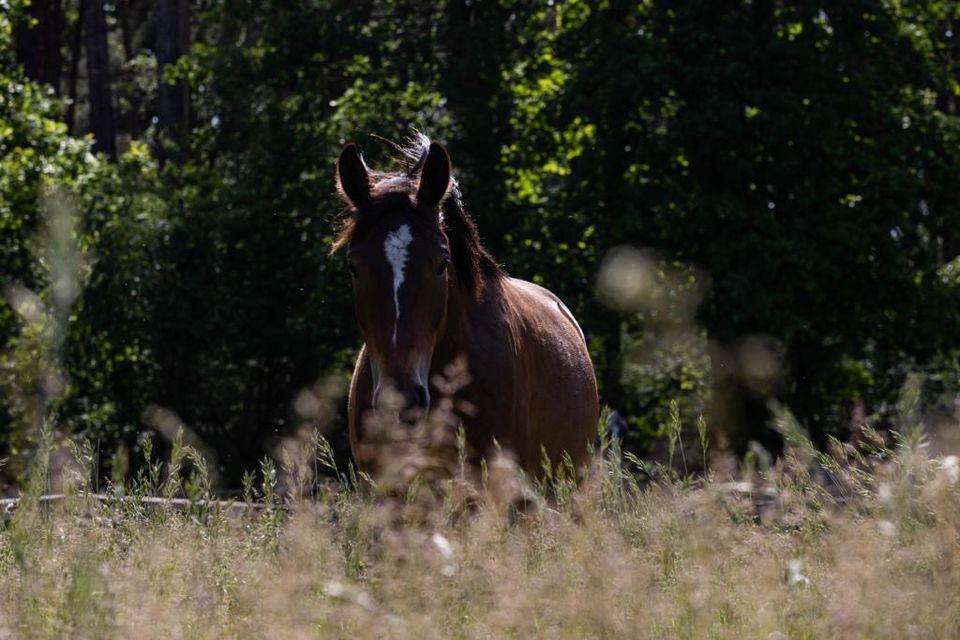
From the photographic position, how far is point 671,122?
73.5 feet

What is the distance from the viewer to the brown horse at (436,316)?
684 centimetres

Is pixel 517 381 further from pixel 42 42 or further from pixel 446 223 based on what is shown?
pixel 42 42

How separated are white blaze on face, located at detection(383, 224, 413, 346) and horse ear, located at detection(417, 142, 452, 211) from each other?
0.52 meters

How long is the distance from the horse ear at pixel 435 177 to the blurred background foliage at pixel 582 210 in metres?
12.9

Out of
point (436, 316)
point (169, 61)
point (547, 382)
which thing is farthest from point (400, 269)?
point (169, 61)

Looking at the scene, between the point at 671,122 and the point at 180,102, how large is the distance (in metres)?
10.5

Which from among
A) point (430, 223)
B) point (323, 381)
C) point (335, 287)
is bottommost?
point (323, 381)

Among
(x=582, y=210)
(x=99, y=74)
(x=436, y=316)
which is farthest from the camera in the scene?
(x=99, y=74)

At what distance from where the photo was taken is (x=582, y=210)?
21.9m

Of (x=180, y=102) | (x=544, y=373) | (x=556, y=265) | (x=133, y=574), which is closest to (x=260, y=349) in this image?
(x=556, y=265)

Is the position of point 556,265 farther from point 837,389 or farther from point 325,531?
point 325,531

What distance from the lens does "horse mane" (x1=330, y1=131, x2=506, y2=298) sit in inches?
290

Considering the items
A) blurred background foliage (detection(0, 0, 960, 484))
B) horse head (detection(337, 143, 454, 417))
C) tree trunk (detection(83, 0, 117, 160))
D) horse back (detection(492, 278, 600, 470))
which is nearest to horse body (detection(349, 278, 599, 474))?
horse back (detection(492, 278, 600, 470))

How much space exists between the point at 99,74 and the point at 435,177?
73.0ft
